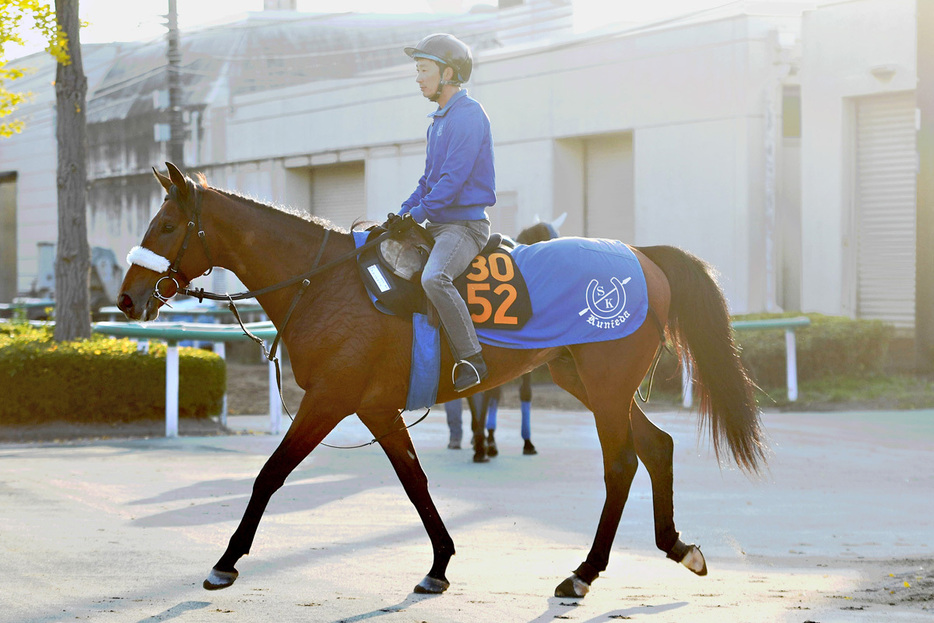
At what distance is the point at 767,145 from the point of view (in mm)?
17594

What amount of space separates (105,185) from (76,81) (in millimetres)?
18220

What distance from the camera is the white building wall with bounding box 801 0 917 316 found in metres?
16.6

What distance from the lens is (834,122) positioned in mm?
16984

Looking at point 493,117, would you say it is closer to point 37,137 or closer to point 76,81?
point 76,81

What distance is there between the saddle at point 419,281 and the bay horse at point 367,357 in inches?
3.1

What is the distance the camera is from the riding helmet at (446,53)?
535 centimetres

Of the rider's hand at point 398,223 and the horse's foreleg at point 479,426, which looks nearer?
the rider's hand at point 398,223

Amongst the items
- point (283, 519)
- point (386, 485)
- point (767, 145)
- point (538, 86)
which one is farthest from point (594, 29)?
point (283, 519)

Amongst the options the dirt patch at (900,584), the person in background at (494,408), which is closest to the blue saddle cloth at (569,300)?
the dirt patch at (900,584)

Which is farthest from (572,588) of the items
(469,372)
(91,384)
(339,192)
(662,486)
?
(339,192)

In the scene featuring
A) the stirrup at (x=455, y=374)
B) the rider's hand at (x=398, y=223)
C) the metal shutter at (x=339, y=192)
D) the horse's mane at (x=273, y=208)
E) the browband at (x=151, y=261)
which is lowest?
the stirrup at (x=455, y=374)

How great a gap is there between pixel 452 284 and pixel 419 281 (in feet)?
0.52

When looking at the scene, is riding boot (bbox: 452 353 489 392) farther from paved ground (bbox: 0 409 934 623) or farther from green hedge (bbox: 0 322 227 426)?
green hedge (bbox: 0 322 227 426)

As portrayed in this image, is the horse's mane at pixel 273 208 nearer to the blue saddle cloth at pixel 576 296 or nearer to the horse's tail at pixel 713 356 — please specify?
the blue saddle cloth at pixel 576 296
